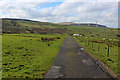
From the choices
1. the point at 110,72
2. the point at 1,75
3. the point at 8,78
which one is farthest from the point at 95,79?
the point at 1,75

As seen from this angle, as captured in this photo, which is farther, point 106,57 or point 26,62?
point 106,57

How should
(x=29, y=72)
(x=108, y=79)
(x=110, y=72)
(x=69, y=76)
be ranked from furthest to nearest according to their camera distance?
(x=29, y=72) → (x=110, y=72) → (x=69, y=76) → (x=108, y=79)

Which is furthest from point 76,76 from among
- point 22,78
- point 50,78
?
point 22,78

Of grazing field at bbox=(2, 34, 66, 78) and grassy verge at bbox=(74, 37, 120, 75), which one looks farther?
grassy verge at bbox=(74, 37, 120, 75)

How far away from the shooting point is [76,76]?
913 cm

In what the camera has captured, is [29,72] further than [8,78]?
Yes

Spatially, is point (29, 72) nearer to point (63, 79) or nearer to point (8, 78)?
point (8, 78)

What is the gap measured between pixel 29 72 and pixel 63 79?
355cm

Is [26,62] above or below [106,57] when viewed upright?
below

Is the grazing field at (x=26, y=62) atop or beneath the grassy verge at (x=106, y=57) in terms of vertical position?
beneath

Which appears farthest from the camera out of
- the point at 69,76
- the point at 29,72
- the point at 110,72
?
the point at 29,72

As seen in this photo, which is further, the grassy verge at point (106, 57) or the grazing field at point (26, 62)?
the grassy verge at point (106, 57)

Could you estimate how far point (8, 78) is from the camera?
9258 mm

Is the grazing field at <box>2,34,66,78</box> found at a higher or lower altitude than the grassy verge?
lower
